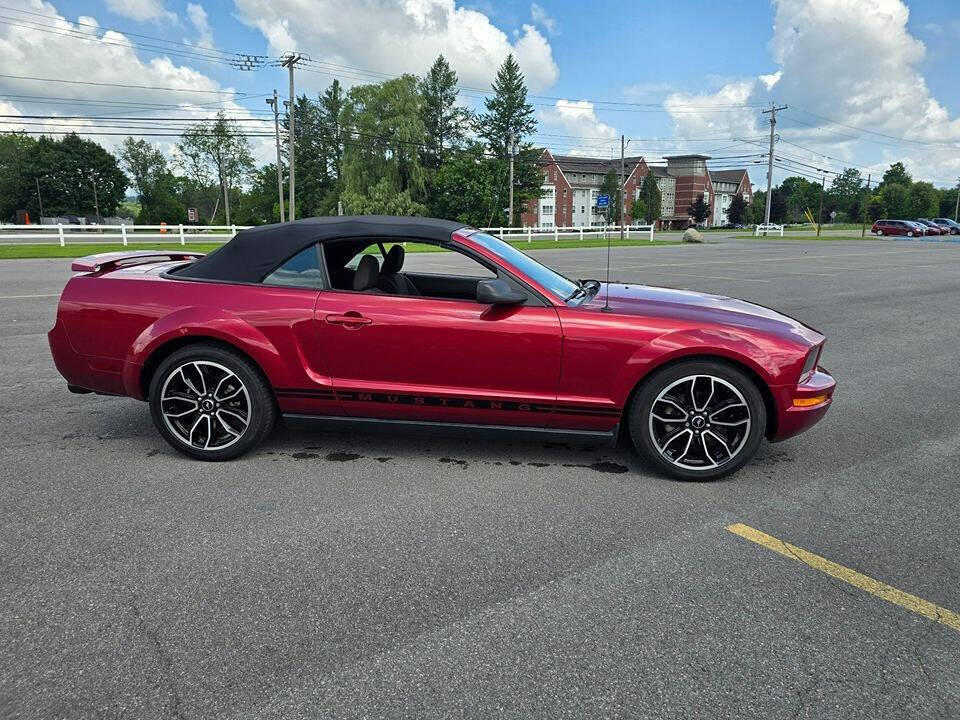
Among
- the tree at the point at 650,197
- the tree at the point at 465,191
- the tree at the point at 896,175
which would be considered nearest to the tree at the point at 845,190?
the tree at the point at 896,175

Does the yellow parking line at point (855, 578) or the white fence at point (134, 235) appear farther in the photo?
the white fence at point (134, 235)

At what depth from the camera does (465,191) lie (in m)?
64.1

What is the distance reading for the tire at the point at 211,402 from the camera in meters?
3.95

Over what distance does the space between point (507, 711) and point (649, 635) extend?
65 centimetres

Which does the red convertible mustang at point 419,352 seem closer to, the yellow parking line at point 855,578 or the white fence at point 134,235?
the yellow parking line at point 855,578

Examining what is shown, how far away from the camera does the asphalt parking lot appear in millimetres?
2117

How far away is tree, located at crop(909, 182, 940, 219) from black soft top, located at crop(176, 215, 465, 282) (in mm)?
118129

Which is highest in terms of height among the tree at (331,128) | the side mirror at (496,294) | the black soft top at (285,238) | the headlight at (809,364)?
the tree at (331,128)

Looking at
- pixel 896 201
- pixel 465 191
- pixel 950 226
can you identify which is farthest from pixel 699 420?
pixel 896 201

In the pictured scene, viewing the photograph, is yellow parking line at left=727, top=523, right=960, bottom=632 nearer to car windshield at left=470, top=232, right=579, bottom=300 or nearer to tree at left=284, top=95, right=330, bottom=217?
car windshield at left=470, top=232, right=579, bottom=300

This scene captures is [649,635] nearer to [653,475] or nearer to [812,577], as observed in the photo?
[812,577]

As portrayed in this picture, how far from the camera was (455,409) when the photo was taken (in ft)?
12.7

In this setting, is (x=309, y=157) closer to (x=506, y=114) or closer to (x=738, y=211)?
(x=506, y=114)

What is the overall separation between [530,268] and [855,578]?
2.40m
